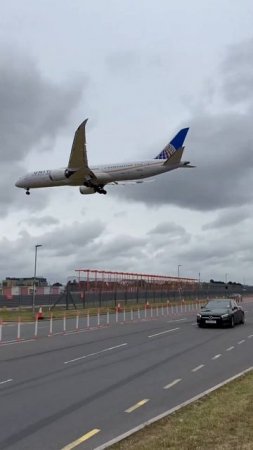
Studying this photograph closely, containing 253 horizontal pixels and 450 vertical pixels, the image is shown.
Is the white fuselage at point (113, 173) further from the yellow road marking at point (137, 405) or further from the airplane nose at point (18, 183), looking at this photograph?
the yellow road marking at point (137, 405)

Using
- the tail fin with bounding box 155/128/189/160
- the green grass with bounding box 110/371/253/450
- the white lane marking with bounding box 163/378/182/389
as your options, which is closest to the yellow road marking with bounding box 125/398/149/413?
the green grass with bounding box 110/371/253/450

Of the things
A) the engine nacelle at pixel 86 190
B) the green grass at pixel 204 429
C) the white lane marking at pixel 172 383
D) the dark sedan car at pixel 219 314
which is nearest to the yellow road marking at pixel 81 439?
the green grass at pixel 204 429

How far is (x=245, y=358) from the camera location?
15930 mm

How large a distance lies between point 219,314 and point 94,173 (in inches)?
372

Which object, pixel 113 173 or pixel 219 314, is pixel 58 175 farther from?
pixel 219 314

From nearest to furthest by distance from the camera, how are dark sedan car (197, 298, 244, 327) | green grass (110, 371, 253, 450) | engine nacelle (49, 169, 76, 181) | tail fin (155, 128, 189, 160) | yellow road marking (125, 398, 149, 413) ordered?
1. green grass (110, 371, 253, 450)
2. yellow road marking (125, 398, 149, 413)
3. dark sedan car (197, 298, 244, 327)
4. engine nacelle (49, 169, 76, 181)
5. tail fin (155, 128, 189, 160)

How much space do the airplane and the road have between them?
29.4 feet

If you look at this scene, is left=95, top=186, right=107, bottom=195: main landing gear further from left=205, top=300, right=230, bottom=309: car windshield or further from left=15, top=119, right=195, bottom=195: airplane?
left=205, top=300, right=230, bottom=309: car windshield

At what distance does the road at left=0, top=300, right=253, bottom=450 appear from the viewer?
7691 mm

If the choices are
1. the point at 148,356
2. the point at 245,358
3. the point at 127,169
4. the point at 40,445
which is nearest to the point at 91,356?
the point at 148,356

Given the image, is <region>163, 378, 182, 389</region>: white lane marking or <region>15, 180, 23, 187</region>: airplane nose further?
<region>15, 180, 23, 187</region>: airplane nose

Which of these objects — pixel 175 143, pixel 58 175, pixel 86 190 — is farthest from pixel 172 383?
pixel 175 143

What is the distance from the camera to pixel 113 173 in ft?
98.6

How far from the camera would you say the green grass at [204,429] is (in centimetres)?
615
